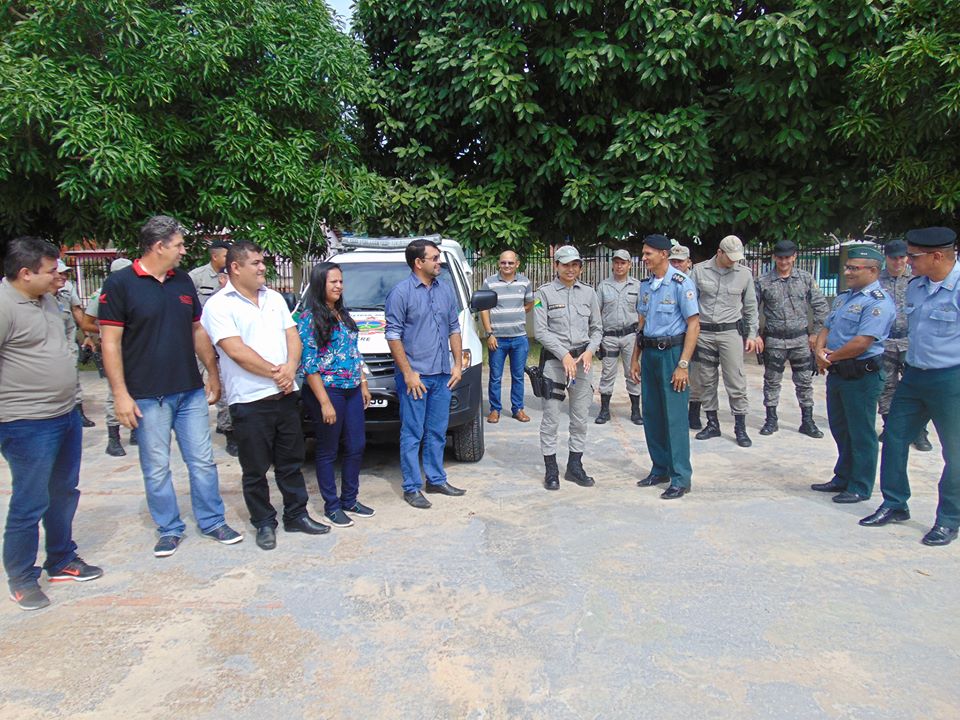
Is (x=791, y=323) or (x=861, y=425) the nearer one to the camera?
(x=861, y=425)

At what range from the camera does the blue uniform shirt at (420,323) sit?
5098 mm

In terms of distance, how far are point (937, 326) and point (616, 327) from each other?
384cm

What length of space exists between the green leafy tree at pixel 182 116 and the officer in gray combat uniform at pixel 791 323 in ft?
17.5

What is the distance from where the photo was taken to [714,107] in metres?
11.9

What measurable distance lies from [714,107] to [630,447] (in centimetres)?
733

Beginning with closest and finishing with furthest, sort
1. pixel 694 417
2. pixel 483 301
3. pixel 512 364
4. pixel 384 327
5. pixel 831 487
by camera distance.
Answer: pixel 831 487
pixel 384 327
pixel 483 301
pixel 694 417
pixel 512 364

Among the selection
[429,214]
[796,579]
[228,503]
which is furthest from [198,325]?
[429,214]

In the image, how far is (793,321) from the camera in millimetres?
7254

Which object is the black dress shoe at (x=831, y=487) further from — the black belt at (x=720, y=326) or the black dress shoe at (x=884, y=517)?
the black belt at (x=720, y=326)

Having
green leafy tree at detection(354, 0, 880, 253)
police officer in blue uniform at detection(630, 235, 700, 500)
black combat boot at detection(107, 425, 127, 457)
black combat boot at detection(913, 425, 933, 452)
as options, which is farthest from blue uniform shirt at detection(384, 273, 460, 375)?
green leafy tree at detection(354, 0, 880, 253)

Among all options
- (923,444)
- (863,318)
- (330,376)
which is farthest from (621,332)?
(330,376)

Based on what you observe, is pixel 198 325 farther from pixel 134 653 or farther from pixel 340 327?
pixel 134 653

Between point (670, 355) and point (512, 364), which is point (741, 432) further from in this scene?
point (512, 364)

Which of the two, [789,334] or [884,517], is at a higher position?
[789,334]
